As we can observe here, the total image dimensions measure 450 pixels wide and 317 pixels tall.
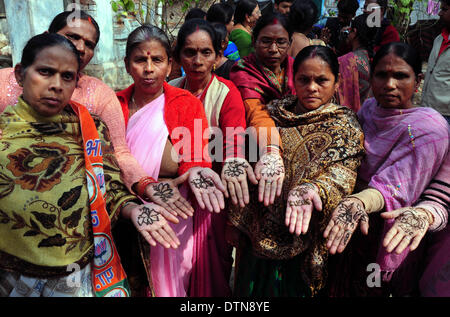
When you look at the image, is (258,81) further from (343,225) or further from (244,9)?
(244,9)

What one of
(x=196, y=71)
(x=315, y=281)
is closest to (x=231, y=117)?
(x=196, y=71)

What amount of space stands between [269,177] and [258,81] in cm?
90

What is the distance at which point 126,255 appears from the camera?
2.27m

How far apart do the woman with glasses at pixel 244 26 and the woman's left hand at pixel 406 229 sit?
130 inches

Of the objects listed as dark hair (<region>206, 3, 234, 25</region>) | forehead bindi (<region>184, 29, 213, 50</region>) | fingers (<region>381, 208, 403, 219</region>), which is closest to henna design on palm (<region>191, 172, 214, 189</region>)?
fingers (<region>381, 208, 403, 219</region>)

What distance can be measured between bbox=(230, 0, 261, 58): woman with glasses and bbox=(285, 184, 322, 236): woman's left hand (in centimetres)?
311

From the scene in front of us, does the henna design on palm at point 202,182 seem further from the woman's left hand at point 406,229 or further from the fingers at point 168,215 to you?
the woman's left hand at point 406,229

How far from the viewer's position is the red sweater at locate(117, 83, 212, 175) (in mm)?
2233

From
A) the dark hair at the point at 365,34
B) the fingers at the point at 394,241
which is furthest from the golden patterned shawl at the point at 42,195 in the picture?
the dark hair at the point at 365,34

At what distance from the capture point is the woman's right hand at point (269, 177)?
6.83ft

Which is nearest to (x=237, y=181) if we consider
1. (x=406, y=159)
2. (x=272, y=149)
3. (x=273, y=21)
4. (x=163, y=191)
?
(x=272, y=149)

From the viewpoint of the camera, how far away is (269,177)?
6.93 feet

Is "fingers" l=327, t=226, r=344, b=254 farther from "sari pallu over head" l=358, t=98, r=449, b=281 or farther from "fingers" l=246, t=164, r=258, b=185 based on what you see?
"fingers" l=246, t=164, r=258, b=185

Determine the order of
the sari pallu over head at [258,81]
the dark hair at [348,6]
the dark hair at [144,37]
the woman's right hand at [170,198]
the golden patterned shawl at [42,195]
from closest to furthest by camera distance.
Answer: the golden patterned shawl at [42,195]
the woman's right hand at [170,198]
the dark hair at [144,37]
the sari pallu over head at [258,81]
the dark hair at [348,6]
